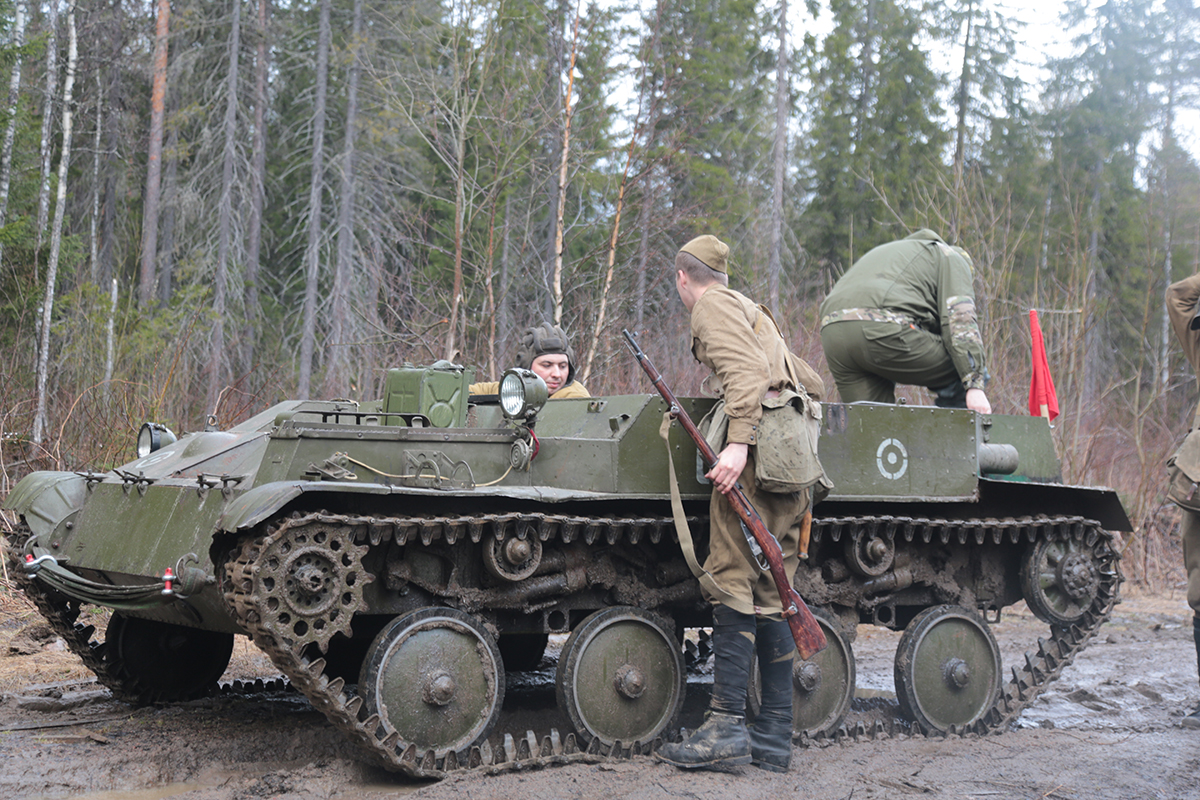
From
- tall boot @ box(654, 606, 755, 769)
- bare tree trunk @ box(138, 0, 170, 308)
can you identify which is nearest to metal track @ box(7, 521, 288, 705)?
tall boot @ box(654, 606, 755, 769)

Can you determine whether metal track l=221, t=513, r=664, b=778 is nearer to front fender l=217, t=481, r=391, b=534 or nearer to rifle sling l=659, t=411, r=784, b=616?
front fender l=217, t=481, r=391, b=534

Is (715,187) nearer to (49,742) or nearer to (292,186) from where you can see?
(292,186)

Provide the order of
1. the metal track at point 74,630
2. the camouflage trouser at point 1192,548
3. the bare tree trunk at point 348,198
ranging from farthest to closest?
the bare tree trunk at point 348,198 → the camouflage trouser at point 1192,548 → the metal track at point 74,630

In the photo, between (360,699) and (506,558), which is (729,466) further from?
(360,699)

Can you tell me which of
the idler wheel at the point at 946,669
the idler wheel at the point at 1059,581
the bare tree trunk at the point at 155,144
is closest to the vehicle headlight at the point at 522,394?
the idler wheel at the point at 946,669

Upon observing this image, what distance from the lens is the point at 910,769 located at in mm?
5242

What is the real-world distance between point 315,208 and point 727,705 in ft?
51.0

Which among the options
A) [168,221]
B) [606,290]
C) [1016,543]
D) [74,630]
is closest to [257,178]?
[168,221]

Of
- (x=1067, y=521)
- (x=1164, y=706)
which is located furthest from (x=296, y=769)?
(x=1164, y=706)

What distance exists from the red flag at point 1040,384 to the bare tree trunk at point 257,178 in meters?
14.8

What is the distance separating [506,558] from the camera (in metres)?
4.78

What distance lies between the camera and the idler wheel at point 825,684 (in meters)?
5.73

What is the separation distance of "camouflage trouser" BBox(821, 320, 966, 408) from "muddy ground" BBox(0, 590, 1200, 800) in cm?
193

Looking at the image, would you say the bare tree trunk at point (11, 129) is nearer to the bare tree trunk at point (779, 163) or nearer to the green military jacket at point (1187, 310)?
the bare tree trunk at point (779, 163)
